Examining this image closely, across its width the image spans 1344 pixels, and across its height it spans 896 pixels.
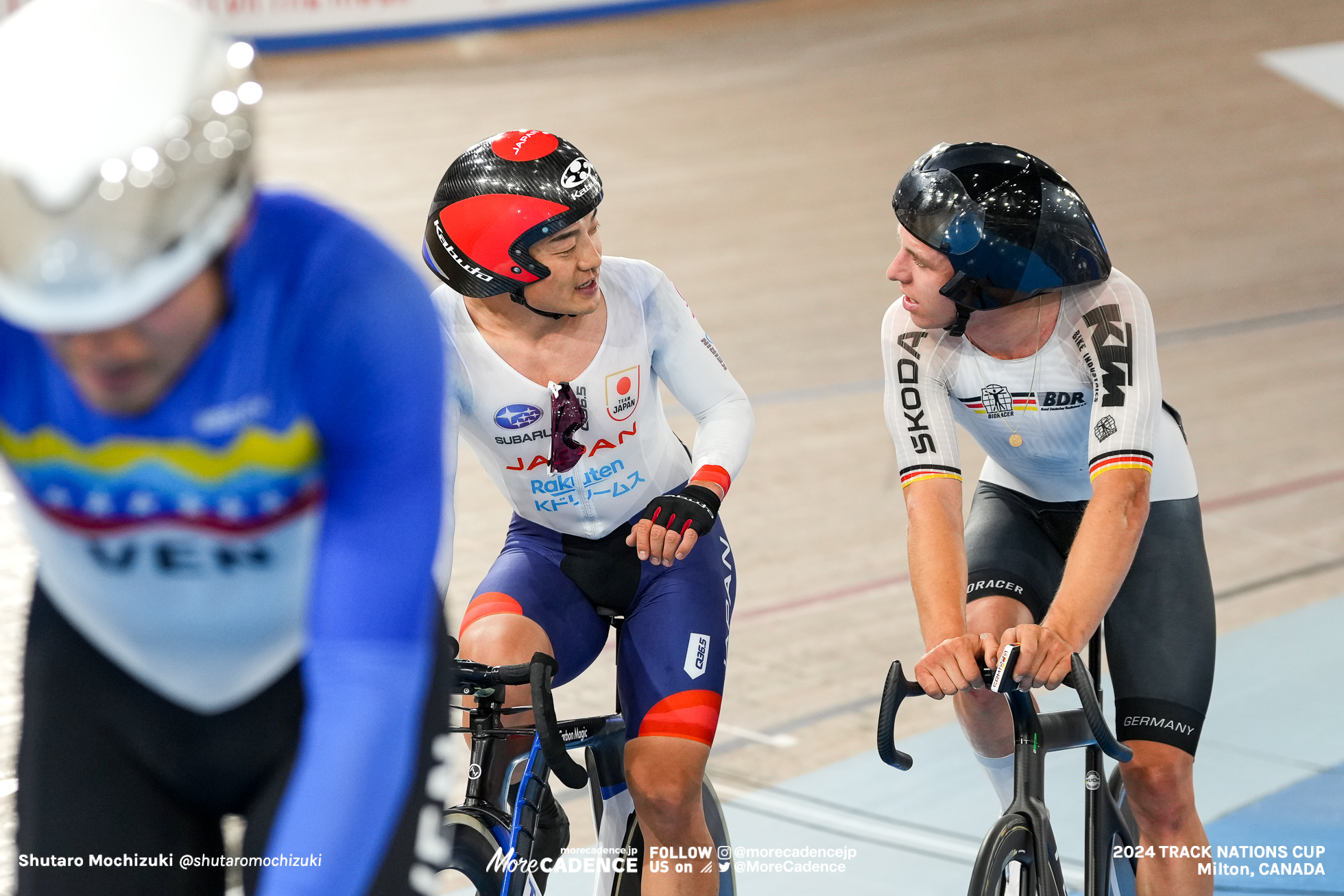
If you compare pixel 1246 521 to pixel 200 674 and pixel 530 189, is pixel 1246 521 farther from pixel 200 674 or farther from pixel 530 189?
pixel 200 674

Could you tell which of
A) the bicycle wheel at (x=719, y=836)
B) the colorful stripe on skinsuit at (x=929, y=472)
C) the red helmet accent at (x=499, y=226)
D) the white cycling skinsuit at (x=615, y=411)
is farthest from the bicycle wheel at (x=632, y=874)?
the red helmet accent at (x=499, y=226)

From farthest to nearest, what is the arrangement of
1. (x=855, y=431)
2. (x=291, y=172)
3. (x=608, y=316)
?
(x=291, y=172) < (x=855, y=431) < (x=608, y=316)

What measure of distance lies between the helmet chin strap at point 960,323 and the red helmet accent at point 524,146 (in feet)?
2.51

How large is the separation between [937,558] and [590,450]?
2.13ft

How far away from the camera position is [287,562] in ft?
4.42

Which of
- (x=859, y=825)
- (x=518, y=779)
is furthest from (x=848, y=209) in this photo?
(x=518, y=779)

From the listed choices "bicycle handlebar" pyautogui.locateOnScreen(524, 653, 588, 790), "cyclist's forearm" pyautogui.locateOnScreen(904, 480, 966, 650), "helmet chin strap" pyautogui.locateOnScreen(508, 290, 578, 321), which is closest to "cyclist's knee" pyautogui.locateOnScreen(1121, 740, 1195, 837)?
"cyclist's forearm" pyautogui.locateOnScreen(904, 480, 966, 650)

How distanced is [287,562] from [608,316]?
143 cm

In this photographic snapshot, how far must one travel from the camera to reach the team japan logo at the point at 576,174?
8.32 ft

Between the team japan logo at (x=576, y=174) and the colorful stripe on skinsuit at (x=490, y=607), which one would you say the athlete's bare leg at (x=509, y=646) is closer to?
the colorful stripe on skinsuit at (x=490, y=607)

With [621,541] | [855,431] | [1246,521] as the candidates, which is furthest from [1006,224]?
[855,431]

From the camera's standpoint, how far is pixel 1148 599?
270cm

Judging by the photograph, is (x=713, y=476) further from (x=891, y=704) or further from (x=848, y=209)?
(x=848, y=209)

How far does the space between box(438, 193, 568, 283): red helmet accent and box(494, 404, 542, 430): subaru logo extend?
23cm
